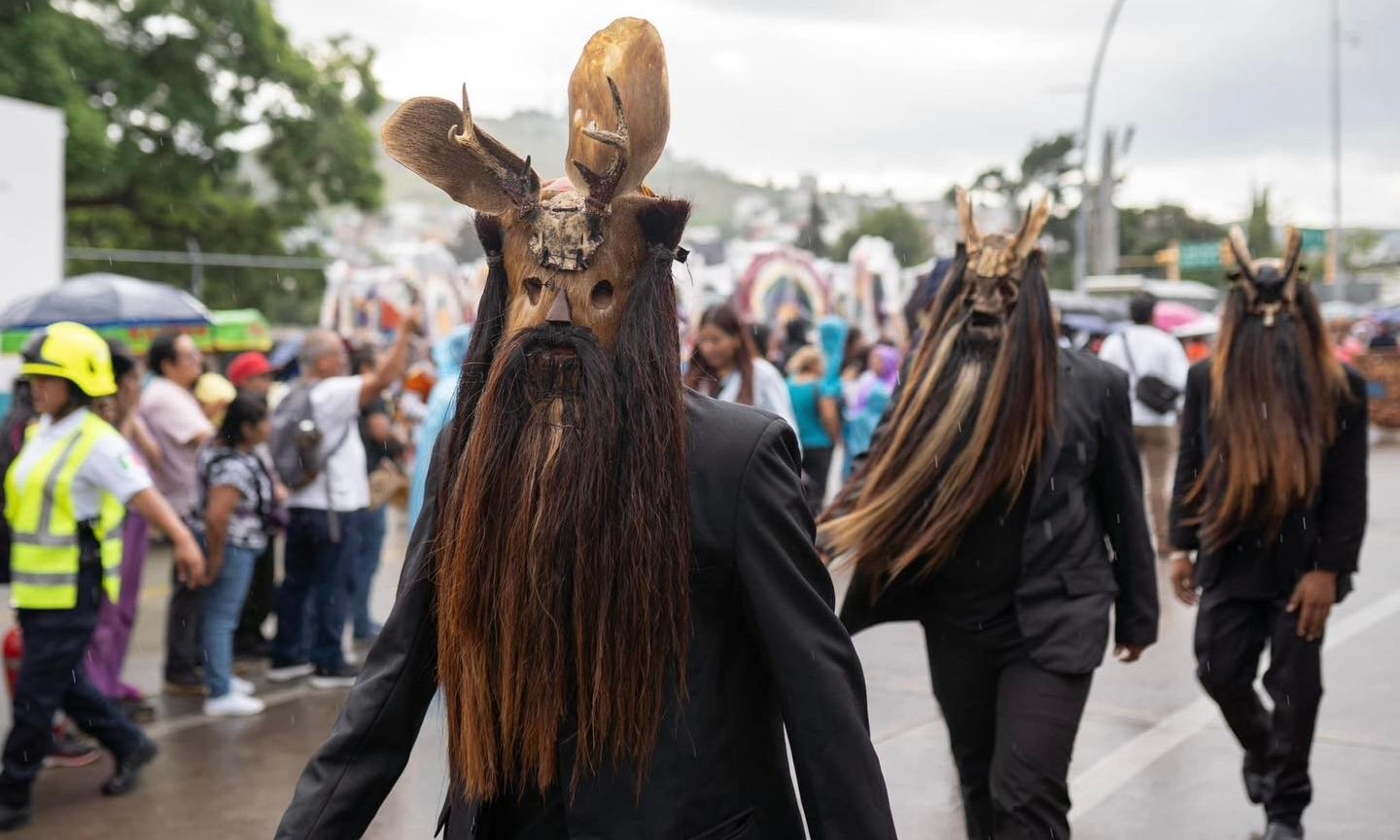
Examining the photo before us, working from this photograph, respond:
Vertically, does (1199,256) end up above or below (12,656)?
above

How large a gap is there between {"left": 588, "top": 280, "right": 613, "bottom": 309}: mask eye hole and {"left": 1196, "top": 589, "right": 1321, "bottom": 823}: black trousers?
315 cm

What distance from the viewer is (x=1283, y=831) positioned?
446 cm


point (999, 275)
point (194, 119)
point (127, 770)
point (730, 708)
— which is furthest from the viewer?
point (194, 119)

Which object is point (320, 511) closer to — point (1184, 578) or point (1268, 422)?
point (1184, 578)

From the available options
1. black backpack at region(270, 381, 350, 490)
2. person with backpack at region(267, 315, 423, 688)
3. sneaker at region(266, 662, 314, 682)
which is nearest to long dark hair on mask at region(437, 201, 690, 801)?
person with backpack at region(267, 315, 423, 688)

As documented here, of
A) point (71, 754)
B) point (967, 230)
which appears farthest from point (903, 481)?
point (71, 754)

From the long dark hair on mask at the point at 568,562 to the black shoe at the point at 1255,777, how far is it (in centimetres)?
337

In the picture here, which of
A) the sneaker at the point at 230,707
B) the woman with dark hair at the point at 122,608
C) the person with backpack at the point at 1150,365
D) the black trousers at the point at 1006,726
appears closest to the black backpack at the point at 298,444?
the woman with dark hair at the point at 122,608

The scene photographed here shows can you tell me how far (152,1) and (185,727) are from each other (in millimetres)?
22490

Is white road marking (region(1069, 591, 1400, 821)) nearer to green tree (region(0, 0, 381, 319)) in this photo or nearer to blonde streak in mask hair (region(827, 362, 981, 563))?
blonde streak in mask hair (region(827, 362, 981, 563))

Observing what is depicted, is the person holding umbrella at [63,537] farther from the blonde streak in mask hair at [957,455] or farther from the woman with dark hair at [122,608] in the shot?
the blonde streak in mask hair at [957,455]

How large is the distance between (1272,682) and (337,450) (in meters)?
4.51

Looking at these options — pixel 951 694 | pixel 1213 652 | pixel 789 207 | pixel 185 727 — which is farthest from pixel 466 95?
pixel 789 207

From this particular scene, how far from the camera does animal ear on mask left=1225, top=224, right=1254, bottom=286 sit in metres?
4.75
